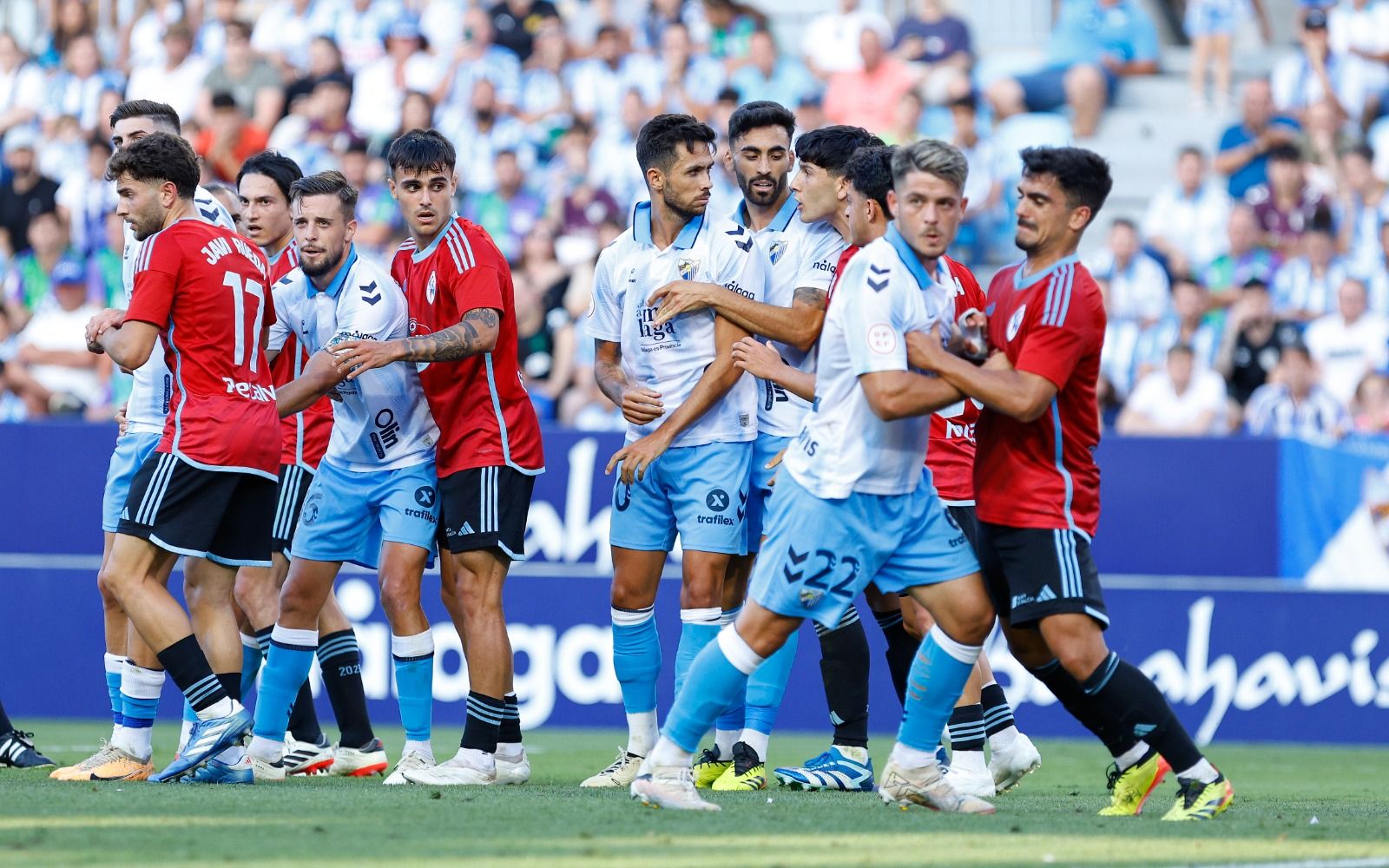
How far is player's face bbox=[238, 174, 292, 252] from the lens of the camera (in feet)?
28.3

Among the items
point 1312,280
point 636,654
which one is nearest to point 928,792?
point 636,654

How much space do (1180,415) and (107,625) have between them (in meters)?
8.41

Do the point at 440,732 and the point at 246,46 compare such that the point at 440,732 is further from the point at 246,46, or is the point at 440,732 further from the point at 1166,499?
the point at 246,46

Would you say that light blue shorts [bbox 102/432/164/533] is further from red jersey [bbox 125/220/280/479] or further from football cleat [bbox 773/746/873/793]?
football cleat [bbox 773/746/873/793]

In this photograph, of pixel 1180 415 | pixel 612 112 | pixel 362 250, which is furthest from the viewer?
pixel 612 112

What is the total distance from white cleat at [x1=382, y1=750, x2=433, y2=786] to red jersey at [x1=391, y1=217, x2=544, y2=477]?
1.15m

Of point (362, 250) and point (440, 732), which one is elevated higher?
point (362, 250)

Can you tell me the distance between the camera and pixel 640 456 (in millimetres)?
7523

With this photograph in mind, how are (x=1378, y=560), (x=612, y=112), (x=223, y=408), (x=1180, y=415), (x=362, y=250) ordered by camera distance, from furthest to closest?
(x=612, y=112), (x=362, y=250), (x=1180, y=415), (x=1378, y=560), (x=223, y=408)

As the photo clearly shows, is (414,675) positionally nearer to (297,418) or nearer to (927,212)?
(297,418)

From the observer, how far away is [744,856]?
5.32m

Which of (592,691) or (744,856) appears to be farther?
(592,691)

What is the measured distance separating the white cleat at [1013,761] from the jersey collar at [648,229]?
246 centimetres

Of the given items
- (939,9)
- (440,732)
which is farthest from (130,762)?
(939,9)
